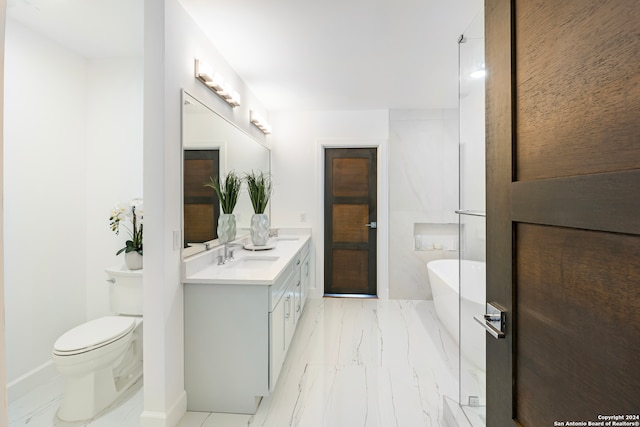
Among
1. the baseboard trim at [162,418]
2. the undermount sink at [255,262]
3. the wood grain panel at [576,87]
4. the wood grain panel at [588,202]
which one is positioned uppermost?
the wood grain panel at [576,87]

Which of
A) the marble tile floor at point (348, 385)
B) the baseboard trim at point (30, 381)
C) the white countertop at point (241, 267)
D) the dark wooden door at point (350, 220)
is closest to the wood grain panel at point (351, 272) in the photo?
the dark wooden door at point (350, 220)

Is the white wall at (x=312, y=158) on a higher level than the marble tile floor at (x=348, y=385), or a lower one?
higher

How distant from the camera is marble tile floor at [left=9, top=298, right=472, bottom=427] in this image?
1.95 meters

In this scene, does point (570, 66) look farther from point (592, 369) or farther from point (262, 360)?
point (262, 360)

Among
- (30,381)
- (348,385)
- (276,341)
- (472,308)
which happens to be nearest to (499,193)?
(472,308)

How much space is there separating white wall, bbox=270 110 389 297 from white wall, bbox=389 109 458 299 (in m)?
0.15

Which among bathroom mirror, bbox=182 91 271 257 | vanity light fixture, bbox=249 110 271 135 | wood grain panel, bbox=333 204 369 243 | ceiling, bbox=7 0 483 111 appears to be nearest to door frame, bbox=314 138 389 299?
wood grain panel, bbox=333 204 369 243

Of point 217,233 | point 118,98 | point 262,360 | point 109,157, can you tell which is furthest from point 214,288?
point 118,98

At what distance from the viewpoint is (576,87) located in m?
0.58

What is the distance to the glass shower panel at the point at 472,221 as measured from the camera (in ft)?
4.47

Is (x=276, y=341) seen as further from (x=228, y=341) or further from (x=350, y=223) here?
(x=350, y=223)

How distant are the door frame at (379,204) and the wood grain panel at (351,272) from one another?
0.78 ft

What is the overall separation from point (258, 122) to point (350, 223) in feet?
5.99

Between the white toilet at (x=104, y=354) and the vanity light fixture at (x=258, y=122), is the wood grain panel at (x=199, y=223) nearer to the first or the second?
the white toilet at (x=104, y=354)
